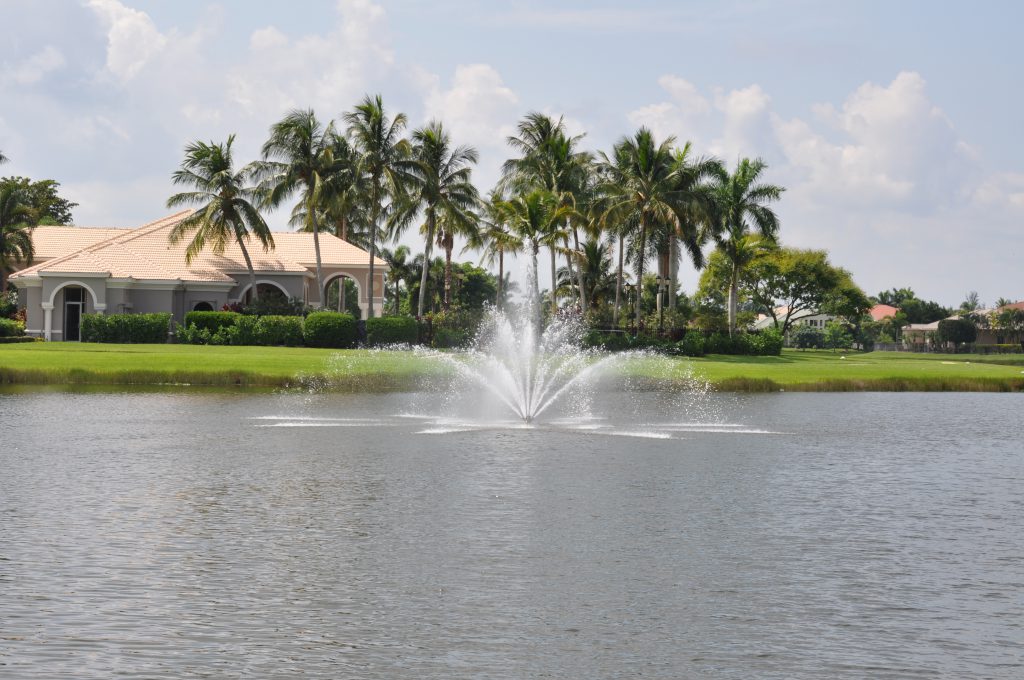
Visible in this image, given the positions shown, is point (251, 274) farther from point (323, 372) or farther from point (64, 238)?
point (323, 372)

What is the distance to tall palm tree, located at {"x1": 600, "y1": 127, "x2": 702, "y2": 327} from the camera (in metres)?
70.9

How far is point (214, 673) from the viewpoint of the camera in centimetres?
1016

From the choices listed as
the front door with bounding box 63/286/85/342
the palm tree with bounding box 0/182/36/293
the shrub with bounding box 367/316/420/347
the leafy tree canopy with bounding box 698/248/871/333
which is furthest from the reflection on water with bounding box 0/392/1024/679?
the leafy tree canopy with bounding box 698/248/871/333

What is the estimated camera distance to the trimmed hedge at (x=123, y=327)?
64.8 m

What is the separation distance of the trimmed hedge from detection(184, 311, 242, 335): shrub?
1.48 meters

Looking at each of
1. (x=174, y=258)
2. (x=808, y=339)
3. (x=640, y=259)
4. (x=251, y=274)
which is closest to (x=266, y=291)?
(x=251, y=274)

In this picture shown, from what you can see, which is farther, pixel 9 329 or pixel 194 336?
pixel 194 336

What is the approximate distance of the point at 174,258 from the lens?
241ft

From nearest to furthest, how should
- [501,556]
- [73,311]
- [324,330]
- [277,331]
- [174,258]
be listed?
[501,556] < [324,330] < [277,331] < [73,311] < [174,258]

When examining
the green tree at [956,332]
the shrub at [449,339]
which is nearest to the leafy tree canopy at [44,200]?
the shrub at [449,339]

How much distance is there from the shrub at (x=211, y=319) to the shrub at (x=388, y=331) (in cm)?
748

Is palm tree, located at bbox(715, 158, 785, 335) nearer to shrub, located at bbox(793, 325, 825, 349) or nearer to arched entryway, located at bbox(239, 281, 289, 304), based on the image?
arched entryway, located at bbox(239, 281, 289, 304)

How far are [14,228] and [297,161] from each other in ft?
67.3

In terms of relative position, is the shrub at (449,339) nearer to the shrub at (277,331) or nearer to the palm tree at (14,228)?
the shrub at (277,331)
